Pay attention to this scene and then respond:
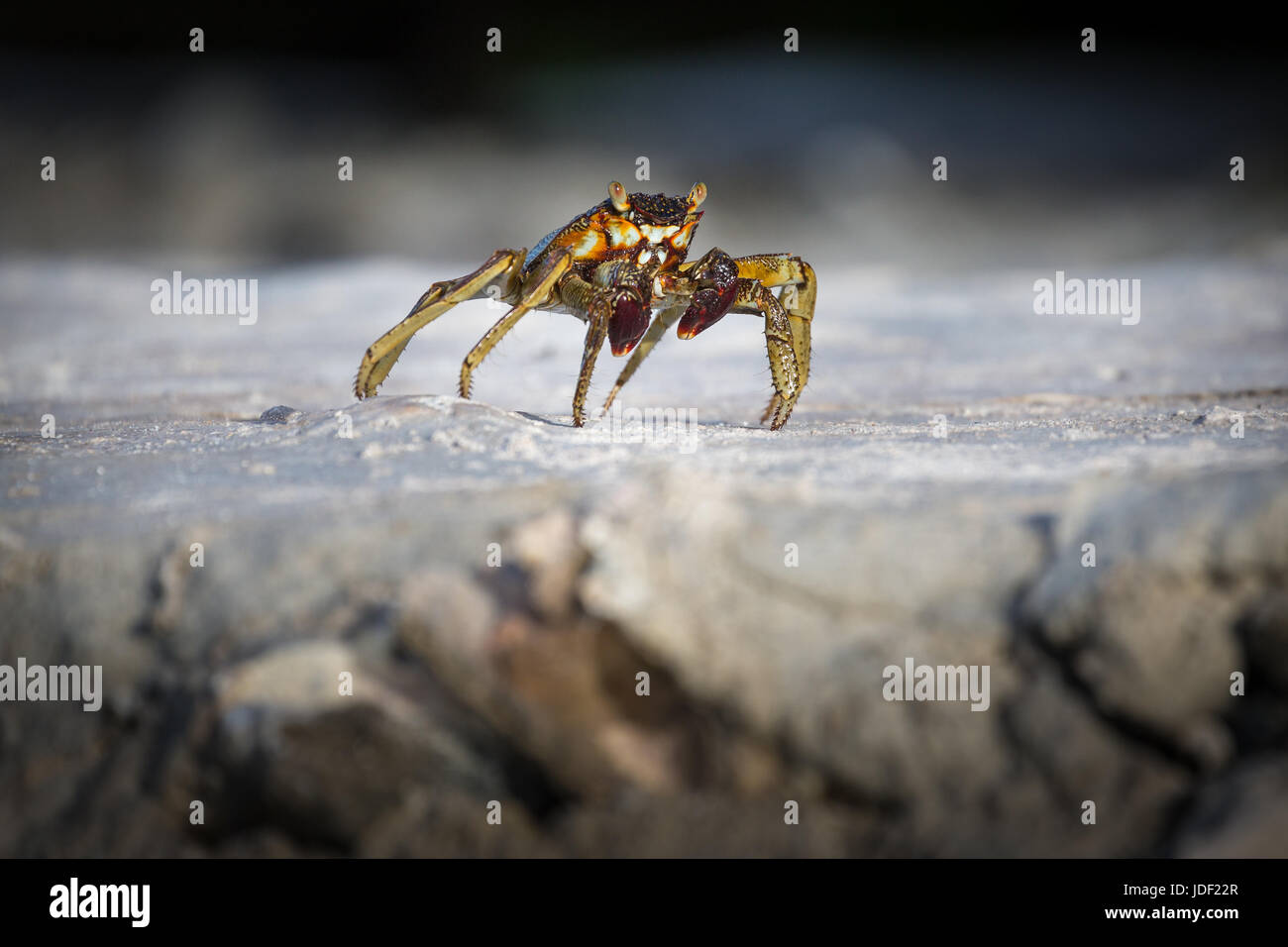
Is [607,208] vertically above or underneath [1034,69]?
underneath

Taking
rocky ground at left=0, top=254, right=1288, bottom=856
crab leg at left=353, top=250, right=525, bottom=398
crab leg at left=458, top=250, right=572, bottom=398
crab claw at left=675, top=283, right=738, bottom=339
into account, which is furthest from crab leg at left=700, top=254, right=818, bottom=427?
rocky ground at left=0, top=254, right=1288, bottom=856

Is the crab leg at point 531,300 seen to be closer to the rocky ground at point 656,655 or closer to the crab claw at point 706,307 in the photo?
the crab claw at point 706,307

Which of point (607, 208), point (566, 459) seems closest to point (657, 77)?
point (607, 208)

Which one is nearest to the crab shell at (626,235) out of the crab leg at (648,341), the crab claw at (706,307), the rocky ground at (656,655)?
the crab claw at (706,307)

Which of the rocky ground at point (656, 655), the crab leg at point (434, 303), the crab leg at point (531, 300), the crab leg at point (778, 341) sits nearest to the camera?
the rocky ground at point (656, 655)

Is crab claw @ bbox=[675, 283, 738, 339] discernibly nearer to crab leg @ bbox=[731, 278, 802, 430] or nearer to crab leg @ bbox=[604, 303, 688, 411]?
crab leg @ bbox=[731, 278, 802, 430]

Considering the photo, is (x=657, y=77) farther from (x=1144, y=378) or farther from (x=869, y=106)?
(x=1144, y=378)

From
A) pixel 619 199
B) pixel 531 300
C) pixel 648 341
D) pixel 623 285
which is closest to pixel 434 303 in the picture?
pixel 531 300
